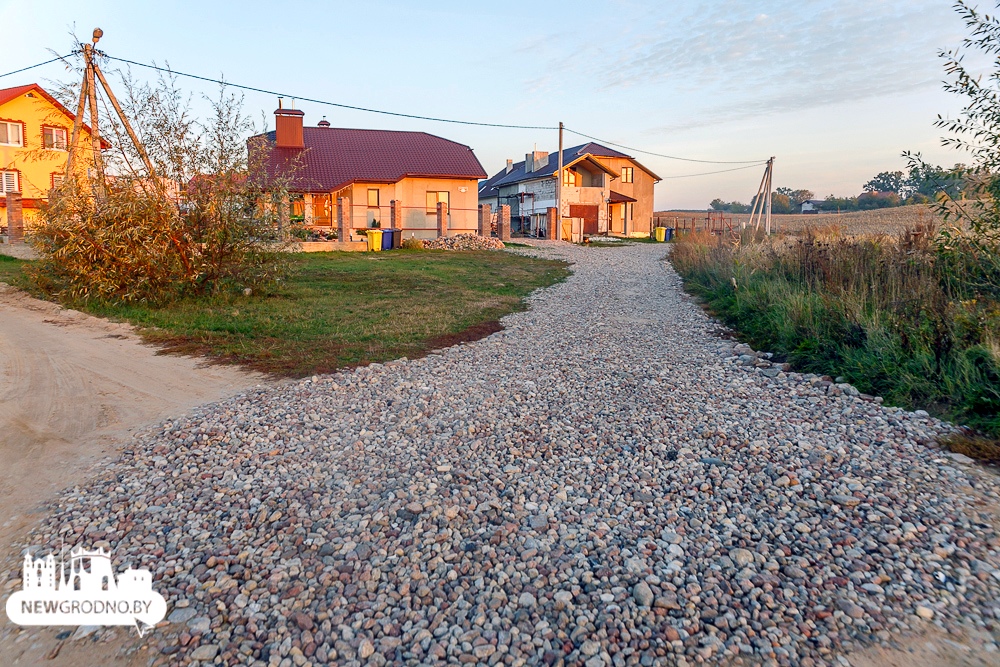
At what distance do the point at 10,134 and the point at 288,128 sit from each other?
13492mm

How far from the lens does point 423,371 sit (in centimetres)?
790

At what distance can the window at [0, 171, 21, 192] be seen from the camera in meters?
36.2

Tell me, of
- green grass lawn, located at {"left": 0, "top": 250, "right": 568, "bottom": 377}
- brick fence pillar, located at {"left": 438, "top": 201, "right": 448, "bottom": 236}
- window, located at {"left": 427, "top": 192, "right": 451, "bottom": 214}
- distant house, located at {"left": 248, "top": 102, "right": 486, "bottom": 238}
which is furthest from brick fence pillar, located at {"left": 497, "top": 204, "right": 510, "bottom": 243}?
green grass lawn, located at {"left": 0, "top": 250, "right": 568, "bottom": 377}

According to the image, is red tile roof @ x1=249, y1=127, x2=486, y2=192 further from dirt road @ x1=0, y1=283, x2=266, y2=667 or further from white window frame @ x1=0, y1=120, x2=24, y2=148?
dirt road @ x1=0, y1=283, x2=266, y2=667

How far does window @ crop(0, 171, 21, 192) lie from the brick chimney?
43.7 ft

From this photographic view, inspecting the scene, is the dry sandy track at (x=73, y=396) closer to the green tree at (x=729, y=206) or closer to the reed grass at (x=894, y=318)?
the reed grass at (x=894, y=318)

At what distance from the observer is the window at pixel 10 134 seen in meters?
35.1

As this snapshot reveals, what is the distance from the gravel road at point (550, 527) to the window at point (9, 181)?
124 feet

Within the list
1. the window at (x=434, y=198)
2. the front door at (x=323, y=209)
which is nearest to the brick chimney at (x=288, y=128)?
the front door at (x=323, y=209)

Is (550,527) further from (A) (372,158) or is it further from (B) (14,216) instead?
(A) (372,158)

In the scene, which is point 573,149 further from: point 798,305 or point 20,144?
point 798,305

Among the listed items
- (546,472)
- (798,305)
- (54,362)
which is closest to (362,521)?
(546,472)

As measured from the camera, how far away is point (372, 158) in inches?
1464

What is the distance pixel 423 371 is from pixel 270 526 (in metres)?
3.82
